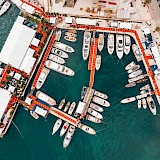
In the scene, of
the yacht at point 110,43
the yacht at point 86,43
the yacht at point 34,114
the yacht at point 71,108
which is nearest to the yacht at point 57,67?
the yacht at point 86,43

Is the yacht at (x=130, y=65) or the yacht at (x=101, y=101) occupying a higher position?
the yacht at (x=130, y=65)

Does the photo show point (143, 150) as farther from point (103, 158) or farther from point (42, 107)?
point (42, 107)

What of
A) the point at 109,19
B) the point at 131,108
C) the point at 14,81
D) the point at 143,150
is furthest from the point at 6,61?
the point at 143,150

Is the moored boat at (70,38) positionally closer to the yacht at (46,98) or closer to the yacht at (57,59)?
the yacht at (57,59)

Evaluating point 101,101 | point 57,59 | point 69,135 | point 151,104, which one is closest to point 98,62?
point 101,101

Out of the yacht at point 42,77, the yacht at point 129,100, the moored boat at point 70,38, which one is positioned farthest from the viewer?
the moored boat at point 70,38

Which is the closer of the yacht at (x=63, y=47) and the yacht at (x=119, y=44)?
the yacht at (x=119, y=44)

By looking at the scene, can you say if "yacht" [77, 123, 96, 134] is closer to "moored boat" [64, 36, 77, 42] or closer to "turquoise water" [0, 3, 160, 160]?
"turquoise water" [0, 3, 160, 160]

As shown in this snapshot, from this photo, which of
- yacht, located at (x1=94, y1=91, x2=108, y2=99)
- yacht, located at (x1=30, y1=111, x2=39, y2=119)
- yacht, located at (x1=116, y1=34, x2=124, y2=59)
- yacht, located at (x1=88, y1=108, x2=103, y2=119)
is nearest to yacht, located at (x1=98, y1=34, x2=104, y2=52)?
yacht, located at (x1=116, y1=34, x2=124, y2=59)

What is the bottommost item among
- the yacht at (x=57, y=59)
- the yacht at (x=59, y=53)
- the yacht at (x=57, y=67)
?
the yacht at (x=57, y=67)

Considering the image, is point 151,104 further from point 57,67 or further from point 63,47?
point 63,47
